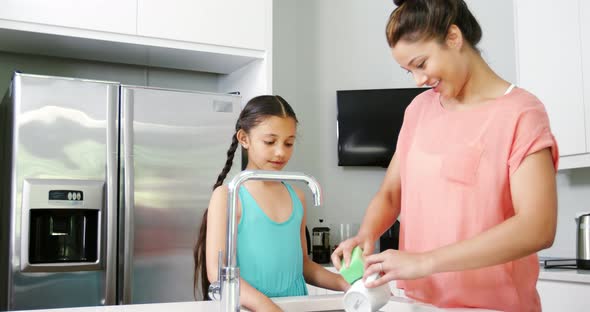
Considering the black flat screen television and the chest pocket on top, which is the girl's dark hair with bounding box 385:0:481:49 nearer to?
the chest pocket on top

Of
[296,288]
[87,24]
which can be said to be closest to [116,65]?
[87,24]

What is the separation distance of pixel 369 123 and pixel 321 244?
0.73 meters

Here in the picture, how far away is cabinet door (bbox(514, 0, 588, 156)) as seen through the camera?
2514 millimetres

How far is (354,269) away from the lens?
112 centimetres

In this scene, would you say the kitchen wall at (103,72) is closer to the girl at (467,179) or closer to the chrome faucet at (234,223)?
the girl at (467,179)

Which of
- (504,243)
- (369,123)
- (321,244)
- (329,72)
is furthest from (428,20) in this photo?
(329,72)

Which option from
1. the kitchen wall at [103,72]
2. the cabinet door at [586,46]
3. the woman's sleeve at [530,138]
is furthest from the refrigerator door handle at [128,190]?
the cabinet door at [586,46]

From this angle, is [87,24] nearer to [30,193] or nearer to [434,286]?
[30,193]

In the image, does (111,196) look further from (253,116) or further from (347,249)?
(347,249)

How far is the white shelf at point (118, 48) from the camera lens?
2533 mm

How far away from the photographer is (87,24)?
254cm

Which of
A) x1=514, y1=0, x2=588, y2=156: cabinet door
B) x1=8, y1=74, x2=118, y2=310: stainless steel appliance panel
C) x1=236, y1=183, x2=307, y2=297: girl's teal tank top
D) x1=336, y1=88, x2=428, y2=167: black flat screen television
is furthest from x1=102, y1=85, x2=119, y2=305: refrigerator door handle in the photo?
x1=514, y1=0, x2=588, y2=156: cabinet door

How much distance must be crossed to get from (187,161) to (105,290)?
0.60m

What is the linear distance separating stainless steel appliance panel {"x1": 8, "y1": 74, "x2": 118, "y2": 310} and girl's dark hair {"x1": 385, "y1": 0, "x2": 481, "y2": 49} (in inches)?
59.6
